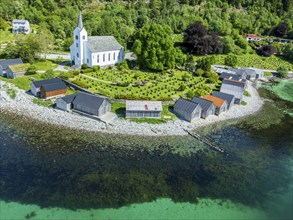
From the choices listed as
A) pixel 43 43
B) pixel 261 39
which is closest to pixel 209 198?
pixel 43 43

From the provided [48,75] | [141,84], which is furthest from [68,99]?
[141,84]

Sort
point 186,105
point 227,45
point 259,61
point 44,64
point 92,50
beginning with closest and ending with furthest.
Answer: point 186,105
point 92,50
point 44,64
point 259,61
point 227,45

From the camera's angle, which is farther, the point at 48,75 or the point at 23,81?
the point at 48,75

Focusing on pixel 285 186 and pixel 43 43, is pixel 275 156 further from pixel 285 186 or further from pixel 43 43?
pixel 43 43

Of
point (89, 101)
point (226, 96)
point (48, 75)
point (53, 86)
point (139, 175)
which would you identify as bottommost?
point (139, 175)

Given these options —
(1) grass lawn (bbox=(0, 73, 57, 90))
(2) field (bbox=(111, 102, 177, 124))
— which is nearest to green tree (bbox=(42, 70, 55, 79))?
(1) grass lawn (bbox=(0, 73, 57, 90))

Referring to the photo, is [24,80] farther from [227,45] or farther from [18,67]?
[227,45]

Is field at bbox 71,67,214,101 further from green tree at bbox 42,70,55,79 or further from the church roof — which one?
the church roof
